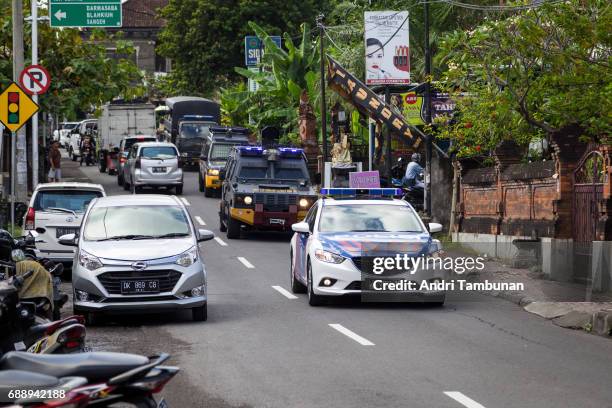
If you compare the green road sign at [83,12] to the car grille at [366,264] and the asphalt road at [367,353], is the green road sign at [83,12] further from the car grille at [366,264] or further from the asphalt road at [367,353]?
the car grille at [366,264]

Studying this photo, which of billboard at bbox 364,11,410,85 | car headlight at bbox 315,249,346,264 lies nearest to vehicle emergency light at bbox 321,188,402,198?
car headlight at bbox 315,249,346,264

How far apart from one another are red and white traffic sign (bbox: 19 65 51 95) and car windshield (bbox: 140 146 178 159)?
1640 cm

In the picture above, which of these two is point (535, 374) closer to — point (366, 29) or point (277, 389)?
point (277, 389)

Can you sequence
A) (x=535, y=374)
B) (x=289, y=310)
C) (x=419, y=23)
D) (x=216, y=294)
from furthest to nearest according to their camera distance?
(x=419, y=23) → (x=216, y=294) → (x=289, y=310) → (x=535, y=374)

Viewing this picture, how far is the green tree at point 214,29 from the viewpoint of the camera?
2977 inches

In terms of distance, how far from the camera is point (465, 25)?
49.4 m

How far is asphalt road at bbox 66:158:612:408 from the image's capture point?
10820 millimetres

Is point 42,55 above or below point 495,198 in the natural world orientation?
above

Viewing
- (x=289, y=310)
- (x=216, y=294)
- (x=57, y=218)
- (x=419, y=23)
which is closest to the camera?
(x=289, y=310)

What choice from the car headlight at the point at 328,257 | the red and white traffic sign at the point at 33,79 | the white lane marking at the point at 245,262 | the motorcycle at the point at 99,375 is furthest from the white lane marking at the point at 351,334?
the red and white traffic sign at the point at 33,79

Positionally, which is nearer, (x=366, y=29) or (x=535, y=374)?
(x=535, y=374)

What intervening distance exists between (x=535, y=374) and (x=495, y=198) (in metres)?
14.9

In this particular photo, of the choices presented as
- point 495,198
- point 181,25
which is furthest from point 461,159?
point 181,25

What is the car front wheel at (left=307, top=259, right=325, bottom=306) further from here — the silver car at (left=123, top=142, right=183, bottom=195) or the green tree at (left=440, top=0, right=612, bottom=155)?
the silver car at (left=123, top=142, right=183, bottom=195)
